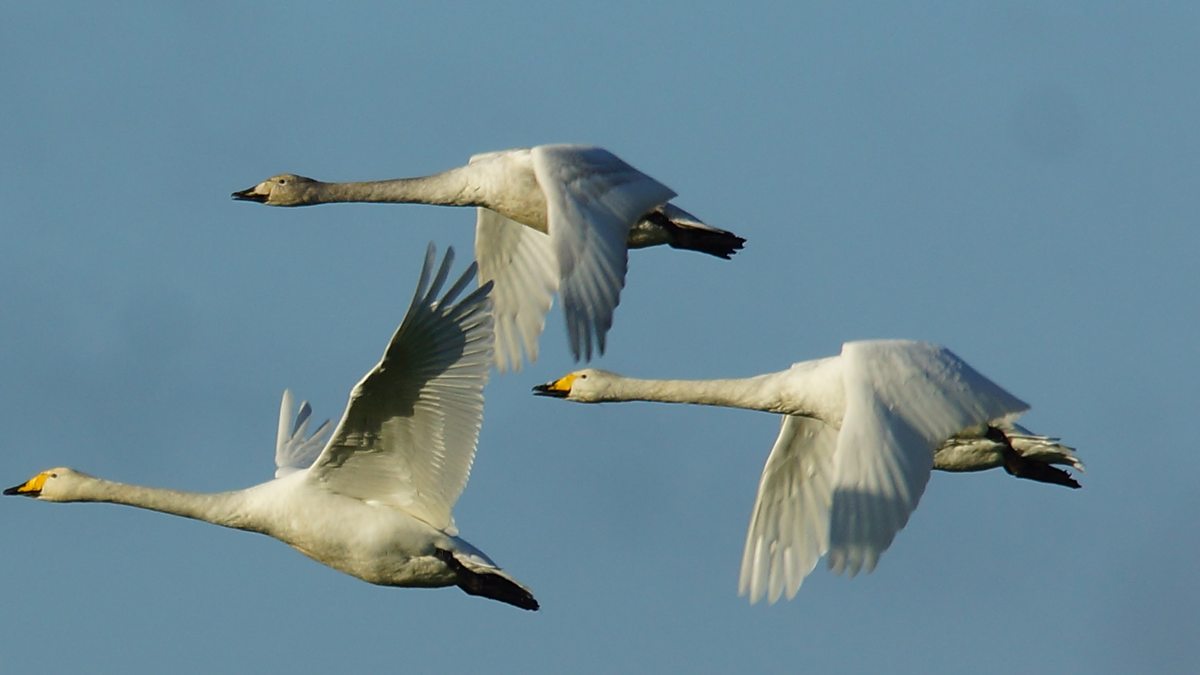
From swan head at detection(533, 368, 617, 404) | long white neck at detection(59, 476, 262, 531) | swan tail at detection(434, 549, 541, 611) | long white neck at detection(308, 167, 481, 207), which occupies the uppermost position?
long white neck at detection(308, 167, 481, 207)

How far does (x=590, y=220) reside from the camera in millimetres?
18062

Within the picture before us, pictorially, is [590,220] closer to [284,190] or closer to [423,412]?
[423,412]

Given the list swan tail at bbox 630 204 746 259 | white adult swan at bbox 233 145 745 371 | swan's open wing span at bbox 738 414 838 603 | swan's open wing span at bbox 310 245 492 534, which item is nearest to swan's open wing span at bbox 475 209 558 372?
white adult swan at bbox 233 145 745 371

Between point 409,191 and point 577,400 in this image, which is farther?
point 577,400

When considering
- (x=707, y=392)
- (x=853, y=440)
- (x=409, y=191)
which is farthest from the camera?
(x=409, y=191)

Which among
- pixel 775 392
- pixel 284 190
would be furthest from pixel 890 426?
pixel 284 190

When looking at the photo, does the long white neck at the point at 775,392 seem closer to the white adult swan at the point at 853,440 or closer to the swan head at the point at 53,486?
the white adult swan at the point at 853,440

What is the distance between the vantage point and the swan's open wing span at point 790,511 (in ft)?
63.3

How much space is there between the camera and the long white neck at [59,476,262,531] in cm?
1794

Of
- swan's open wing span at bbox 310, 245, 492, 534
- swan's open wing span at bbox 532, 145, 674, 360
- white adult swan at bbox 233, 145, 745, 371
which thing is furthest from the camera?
white adult swan at bbox 233, 145, 745, 371

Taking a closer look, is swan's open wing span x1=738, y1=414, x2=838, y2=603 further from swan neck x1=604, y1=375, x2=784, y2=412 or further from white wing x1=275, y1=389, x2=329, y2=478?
white wing x1=275, y1=389, x2=329, y2=478

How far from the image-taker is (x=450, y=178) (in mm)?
19938

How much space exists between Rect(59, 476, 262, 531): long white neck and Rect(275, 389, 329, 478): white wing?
1592 mm

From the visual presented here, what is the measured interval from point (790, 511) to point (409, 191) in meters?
3.66
